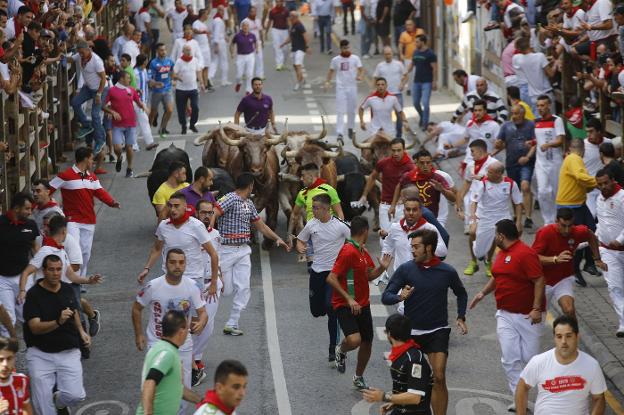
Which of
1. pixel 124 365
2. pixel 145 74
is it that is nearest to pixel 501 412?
pixel 124 365

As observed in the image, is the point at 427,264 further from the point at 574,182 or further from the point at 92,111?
the point at 92,111

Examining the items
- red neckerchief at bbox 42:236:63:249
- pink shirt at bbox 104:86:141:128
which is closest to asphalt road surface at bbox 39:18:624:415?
red neckerchief at bbox 42:236:63:249

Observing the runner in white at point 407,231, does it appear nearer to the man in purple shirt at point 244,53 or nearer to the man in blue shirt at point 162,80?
the man in blue shirt at point 162,80

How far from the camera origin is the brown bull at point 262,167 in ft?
65.4

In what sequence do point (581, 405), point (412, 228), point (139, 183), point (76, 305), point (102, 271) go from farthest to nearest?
1. point (139, 183)
2. point (102, 271)
3. point (412, 228)
4. point (76, 305)
5. point (581, 405)

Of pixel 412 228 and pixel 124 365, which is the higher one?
pixel 412 228

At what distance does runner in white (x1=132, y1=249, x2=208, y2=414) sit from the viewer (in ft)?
40.5


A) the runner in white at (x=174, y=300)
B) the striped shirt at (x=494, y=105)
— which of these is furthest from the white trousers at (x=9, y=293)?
the striped shirt at (x=494, y=105)

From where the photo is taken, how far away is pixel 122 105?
2430cm

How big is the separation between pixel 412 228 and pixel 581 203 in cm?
408

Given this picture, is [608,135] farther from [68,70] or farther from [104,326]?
[68,70]

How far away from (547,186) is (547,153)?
48cm

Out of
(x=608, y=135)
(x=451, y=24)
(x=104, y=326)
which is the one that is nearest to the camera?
(x=104, y=326)

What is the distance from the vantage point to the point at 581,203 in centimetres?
1770
